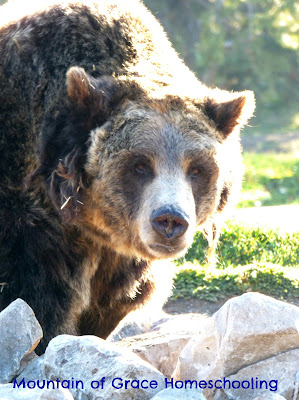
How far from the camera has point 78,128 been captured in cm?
451

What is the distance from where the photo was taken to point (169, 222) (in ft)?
13.5

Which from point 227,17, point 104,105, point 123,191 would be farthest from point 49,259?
point 227,17

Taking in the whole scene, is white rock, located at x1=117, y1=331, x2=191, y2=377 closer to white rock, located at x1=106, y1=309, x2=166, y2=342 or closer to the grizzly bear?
the grizzly bear

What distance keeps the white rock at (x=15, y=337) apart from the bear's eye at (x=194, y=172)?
50.9 inches

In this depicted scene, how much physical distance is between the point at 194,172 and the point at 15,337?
1463 millimetres

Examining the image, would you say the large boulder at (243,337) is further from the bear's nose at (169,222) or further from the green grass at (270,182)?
the green grass at (270,182)

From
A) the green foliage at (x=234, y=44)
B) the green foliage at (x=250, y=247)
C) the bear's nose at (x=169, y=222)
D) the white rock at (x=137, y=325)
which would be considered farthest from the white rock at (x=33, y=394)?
the green foliage at (x=234, y=44)

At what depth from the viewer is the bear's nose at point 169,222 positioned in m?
4.07

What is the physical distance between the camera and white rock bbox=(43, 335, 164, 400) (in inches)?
135

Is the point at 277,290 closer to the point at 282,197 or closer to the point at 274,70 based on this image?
the point at 282,197

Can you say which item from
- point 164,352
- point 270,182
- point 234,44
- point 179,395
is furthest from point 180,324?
point 234,44

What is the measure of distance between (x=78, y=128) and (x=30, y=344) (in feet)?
4.50

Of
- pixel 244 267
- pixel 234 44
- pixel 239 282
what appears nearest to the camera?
pixel 239 282

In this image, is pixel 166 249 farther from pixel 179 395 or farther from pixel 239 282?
pixel 239 282
